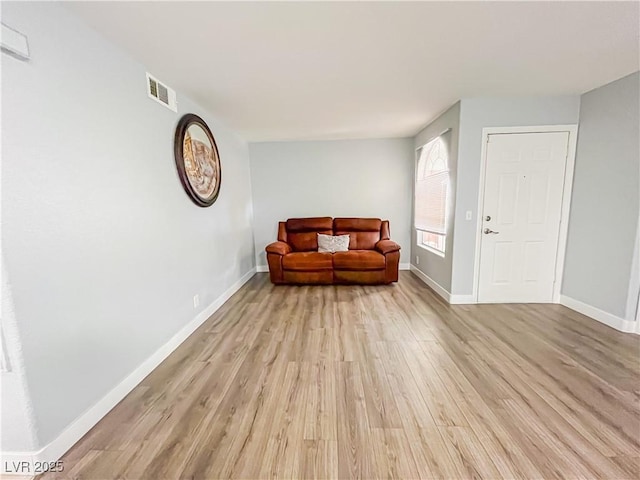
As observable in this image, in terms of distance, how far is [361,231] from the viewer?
15.0 feet

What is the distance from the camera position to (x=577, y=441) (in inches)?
52.4

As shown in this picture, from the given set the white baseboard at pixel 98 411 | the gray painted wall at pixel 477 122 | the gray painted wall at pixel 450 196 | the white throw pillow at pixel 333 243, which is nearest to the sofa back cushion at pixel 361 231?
the white throw pillow at pixel 333 243

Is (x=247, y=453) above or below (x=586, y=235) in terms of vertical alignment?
below

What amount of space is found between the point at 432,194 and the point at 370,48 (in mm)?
2503

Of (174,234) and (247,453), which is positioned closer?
(247,453)

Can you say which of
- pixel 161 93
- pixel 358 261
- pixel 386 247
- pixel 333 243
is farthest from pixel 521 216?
pixel 161 93

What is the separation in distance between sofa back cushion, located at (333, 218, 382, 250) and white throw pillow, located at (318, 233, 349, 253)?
174 millimetres

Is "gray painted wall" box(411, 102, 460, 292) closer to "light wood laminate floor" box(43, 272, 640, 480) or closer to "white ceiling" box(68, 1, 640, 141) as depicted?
"white ceiling" box(68, 1, 640, 141)

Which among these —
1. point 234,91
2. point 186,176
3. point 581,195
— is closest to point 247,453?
point 186,176

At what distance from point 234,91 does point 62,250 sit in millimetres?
1949

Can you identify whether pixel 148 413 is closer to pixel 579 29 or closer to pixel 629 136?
pixel 579 29

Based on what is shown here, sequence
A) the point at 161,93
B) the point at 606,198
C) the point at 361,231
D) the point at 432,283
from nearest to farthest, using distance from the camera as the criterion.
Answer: the point at 161,93, the point at 606,198, the point at 432,283, the point at 361,231

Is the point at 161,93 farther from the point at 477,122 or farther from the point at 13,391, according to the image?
the point at 477,122

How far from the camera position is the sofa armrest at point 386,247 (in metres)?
3.88
